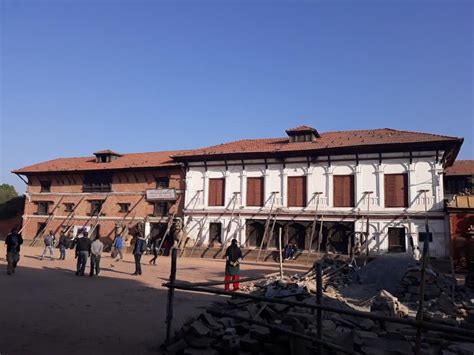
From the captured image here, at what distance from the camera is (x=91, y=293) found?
35.7ft

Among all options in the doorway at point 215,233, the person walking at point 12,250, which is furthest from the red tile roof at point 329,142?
the person walking at point 12,250

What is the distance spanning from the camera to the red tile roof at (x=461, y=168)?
2948 cm

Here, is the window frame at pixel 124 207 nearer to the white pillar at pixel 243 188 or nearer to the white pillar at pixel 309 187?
the white pillar at pixel 243 188

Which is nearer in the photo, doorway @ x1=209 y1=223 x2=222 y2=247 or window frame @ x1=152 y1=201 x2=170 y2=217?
doorway @ x1=209 y1=223 x2=222 y2=247

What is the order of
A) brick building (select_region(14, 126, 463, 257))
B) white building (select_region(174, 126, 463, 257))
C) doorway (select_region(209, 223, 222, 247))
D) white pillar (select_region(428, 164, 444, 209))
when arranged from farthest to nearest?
1. doorway (select_region(209, 223, 222, 247))
2. brick building (select_region(14, 126, 463, 257))
3. white building (select_region(174, 126, 463, 257))
4. white pillar (select_region(428, 164, 444, 209))

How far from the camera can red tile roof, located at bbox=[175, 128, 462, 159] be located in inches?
937

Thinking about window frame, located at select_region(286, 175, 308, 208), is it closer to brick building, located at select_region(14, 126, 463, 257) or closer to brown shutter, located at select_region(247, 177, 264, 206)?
brick building, located at select_region(14, 126, 463, 257)

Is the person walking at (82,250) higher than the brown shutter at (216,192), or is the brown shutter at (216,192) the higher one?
the brown shutter at (216,192)

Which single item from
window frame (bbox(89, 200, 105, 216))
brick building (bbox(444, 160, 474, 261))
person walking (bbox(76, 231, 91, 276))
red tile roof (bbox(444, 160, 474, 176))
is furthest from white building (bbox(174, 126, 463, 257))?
person walking (bbox(76, 231, 91, 276))

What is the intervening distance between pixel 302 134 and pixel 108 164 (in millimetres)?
16760

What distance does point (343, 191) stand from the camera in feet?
82.0

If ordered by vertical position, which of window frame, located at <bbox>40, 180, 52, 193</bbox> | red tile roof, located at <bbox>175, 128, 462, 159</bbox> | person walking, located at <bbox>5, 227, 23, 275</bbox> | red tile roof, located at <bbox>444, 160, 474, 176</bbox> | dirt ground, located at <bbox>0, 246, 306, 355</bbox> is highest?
red tile roof, located at <bbox>175, 128, 462, 159</bbox>

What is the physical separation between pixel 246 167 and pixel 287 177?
3.11 m

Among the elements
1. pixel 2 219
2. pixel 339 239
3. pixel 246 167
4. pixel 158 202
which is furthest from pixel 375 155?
pixel 2 219
